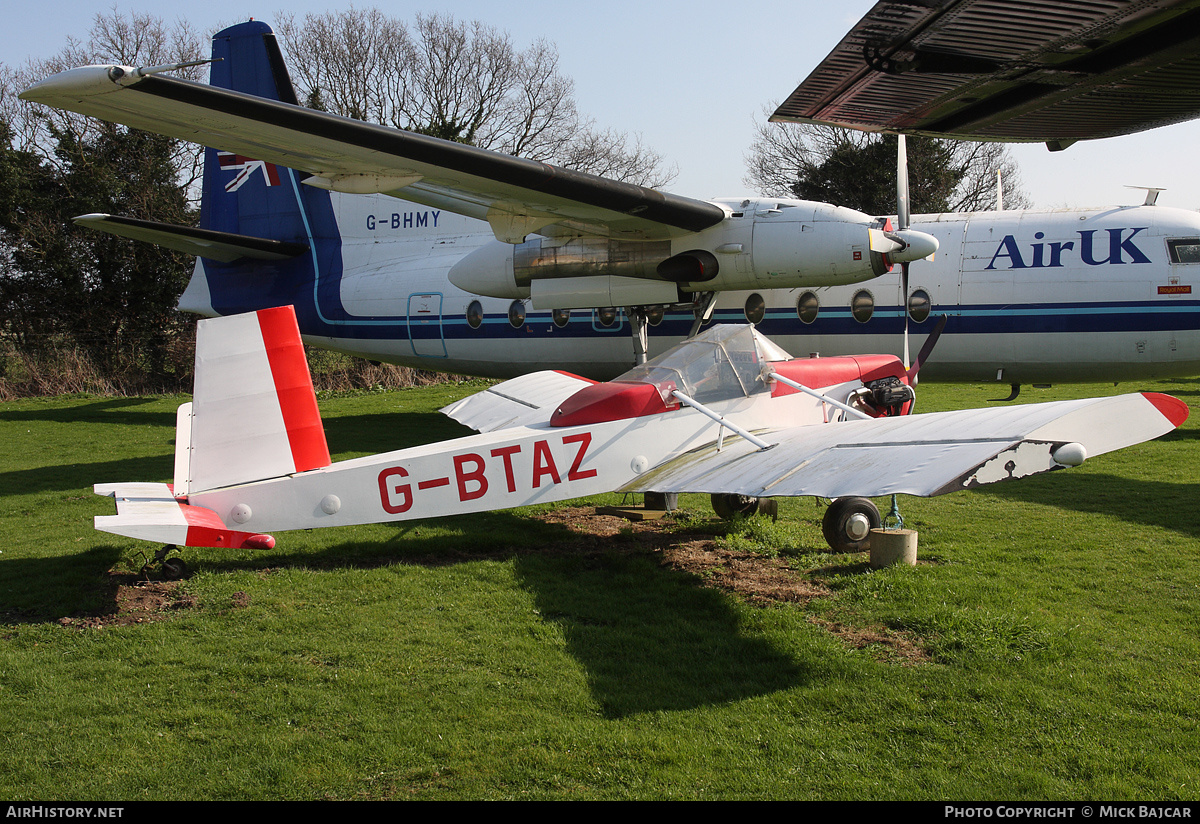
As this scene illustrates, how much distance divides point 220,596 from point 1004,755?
5675 mm

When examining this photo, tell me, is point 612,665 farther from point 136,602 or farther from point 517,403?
point 517,403

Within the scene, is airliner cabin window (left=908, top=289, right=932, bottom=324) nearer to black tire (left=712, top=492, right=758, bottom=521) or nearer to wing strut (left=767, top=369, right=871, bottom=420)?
wing strut (left=767, top=369, right=871, bottom=420)

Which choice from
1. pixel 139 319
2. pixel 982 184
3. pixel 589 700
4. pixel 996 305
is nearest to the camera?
pixel 589 700

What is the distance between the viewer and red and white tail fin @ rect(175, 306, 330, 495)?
6.94m

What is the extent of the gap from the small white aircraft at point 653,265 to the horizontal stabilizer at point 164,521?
10.8 feet

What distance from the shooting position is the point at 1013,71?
3.12 metres

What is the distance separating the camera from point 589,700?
4.95 meters

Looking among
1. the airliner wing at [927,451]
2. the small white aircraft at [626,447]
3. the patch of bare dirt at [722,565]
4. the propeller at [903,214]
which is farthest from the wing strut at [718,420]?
the propeller at [903,214]

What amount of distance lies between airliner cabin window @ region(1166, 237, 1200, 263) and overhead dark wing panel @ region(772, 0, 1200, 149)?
1006 centimetres

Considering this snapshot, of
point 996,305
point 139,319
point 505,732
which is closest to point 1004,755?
point 505,732

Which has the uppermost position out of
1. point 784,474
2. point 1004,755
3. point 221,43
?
point 221,43

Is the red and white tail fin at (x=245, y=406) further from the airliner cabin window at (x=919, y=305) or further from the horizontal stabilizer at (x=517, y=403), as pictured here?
the airliner cabin window at (x=919, y=305)
